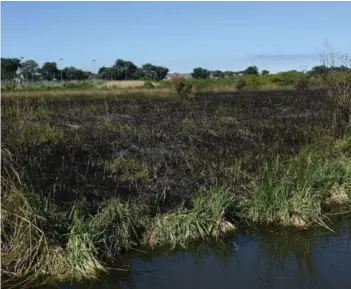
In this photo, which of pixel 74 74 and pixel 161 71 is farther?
pixel 161 71

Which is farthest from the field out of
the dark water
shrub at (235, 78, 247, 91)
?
shrub at (235, 78, 247, 91)

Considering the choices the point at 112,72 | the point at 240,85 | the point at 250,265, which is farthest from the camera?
the point at 112,72

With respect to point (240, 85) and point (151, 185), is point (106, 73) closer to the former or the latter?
point (240, 85)

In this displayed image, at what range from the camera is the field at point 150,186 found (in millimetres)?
5723

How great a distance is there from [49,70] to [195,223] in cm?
8265

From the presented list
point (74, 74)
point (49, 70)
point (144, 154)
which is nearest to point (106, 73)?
point (74, 74)

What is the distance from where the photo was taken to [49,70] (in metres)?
85.4

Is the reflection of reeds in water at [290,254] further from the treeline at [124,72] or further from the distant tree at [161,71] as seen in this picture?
the distant tree at [161,71]

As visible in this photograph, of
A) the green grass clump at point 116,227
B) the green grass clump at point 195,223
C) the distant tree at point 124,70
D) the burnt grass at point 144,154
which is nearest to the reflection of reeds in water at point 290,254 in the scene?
the green grass clump at point 195,223

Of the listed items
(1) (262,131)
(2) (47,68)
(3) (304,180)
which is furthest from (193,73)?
(3) (304,180)

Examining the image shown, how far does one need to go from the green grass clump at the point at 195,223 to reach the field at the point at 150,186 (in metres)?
0.01

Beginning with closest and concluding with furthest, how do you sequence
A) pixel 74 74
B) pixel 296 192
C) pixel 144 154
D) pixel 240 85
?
pixel 296 192 → pixel 144 154 → pixel 240 85 → pixel 74 74

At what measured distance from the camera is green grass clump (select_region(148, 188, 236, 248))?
6594mm

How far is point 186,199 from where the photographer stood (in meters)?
8.02
